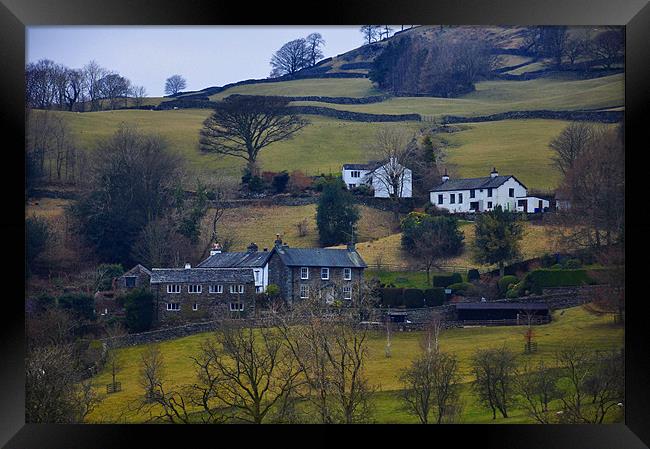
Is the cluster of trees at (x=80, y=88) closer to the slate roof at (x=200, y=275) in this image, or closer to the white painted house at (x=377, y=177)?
the slate roof at (x=200, y=275)

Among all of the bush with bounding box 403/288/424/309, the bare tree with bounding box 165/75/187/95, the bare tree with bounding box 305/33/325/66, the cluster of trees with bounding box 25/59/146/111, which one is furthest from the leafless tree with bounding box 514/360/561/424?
the cluster of trees with bounding box 25/59/146/111

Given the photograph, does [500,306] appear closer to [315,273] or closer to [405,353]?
[405,353]

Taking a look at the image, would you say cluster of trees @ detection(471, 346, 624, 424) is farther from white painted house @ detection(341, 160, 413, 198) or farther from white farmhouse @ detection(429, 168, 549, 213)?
white painted house @ detection(341, 160, 413, 198)

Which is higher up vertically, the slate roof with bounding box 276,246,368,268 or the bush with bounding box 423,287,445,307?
the slate roof with bounding box 276,246,368,268

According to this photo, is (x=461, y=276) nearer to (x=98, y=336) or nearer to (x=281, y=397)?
(x=281, y=397)

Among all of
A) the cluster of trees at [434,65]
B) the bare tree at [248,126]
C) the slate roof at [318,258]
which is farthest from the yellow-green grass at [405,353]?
the cluster of trees at [434,65]
